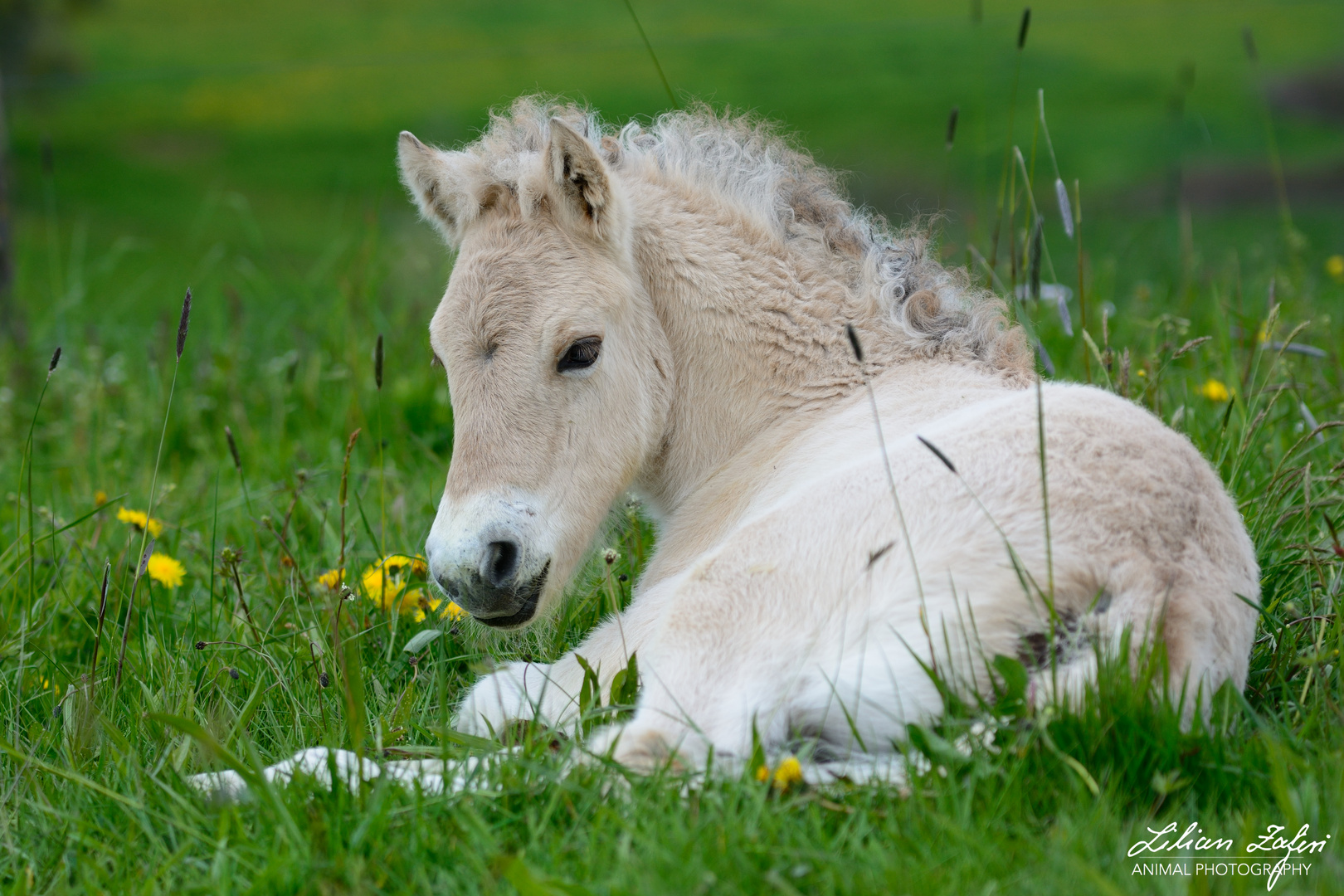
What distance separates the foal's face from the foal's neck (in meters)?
0.12

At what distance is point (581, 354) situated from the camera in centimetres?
297

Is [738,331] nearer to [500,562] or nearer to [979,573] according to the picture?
[500,562]

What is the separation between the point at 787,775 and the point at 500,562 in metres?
1.01

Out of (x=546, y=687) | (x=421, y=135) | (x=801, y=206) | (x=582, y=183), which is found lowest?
(x=546, y=687)

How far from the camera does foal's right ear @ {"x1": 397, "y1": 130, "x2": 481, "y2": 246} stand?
126 inches

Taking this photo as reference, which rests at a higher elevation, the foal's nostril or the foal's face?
the foal's face

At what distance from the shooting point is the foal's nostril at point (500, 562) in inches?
106

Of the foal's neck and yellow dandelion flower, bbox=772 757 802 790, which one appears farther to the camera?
the foal's neck

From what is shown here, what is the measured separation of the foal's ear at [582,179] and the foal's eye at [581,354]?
329 mm

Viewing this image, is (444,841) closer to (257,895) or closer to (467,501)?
(257,895)
